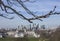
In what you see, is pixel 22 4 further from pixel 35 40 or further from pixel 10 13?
pixel 35 40

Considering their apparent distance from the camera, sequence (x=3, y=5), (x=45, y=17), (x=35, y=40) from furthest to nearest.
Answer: (x=35, y=40) → (x=3, y=5) → (x=45, y=17)

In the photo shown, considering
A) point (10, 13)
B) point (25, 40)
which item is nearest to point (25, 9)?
point (10, 13)

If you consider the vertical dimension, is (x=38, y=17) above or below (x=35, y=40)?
above

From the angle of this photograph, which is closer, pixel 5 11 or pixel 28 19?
pixel 28 19

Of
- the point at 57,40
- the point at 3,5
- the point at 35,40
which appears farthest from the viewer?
the point at 35,40

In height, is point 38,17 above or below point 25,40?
above

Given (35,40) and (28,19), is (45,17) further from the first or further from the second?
(35,40)

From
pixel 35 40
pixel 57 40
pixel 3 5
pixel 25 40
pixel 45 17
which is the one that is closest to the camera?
pixel 45 17

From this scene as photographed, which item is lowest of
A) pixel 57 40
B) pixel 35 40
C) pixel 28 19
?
pixel 35 40

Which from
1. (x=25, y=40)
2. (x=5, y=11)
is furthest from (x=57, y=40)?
(x=5, y=11)
